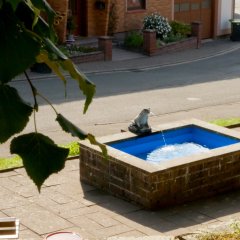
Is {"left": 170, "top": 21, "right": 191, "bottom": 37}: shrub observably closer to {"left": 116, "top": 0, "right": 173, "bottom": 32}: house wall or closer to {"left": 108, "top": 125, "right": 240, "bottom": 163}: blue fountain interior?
{"left": 116, "top": 0, "right": 173, "bottom": 32}: house wall

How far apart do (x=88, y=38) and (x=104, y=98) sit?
32.4ft

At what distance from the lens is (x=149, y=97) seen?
21312 mm

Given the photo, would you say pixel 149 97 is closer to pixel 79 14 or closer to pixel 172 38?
pixel 172 38

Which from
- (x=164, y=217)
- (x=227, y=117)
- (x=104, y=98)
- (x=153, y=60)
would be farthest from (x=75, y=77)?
(x=153, y=60)

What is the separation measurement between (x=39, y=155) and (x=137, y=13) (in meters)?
30.5

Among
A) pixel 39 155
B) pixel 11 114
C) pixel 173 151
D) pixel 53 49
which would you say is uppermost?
pixel 53 49

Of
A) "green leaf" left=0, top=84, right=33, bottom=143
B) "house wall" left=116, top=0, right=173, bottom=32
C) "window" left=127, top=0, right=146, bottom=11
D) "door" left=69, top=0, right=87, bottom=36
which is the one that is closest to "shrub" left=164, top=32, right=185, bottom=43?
"house wall" left=116, top=0, right=173, bottom=32

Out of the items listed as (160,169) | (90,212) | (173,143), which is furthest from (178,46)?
(90,212)

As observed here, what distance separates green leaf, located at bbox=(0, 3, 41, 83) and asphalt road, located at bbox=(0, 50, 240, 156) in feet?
42.1

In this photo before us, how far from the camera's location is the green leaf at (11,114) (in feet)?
5.79

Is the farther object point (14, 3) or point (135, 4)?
point (135, 4)

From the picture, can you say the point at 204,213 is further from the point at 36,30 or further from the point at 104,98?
the point at 104,98

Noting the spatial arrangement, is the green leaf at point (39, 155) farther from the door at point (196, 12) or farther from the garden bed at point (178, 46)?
the door at point (196, 12)

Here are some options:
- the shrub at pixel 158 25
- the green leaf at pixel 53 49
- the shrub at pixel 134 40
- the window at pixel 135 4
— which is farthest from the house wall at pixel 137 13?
the green leaf at pixel 53 49
